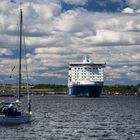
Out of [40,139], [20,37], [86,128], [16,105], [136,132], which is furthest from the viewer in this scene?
[20,37]

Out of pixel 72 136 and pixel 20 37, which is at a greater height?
pixel 20 37

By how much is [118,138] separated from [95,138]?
2.06m

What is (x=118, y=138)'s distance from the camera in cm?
4931

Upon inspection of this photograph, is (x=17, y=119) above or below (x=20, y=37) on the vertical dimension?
below

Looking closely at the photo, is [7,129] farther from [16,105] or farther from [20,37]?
[20,37]

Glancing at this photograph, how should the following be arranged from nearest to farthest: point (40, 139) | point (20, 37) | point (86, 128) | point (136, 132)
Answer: point (40, 139)
point (136, 132)
point (86, 128)
point (20, 37)

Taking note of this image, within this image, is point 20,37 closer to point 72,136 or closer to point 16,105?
point 16,105

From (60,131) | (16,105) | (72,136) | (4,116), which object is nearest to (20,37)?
(16,105)

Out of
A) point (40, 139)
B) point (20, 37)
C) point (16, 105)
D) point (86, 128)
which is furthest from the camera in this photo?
point (20, 37)

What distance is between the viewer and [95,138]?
49.2m

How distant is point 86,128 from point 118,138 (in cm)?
1005

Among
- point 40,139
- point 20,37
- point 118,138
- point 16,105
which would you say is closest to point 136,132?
A: point 118,138

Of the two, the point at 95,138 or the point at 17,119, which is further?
the point at 17,119

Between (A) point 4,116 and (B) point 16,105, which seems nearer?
(A) point 4,116
